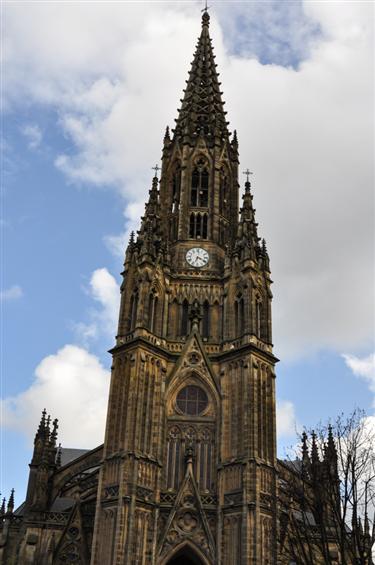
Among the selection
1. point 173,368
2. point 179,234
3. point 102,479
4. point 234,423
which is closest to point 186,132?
point 179,234

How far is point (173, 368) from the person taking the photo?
1690 inches

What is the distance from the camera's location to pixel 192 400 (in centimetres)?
4256

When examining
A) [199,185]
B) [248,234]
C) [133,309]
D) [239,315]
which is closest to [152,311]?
[133,309]

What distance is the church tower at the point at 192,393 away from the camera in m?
37.0

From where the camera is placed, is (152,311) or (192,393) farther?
(152,311)

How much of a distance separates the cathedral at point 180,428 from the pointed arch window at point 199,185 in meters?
0.25

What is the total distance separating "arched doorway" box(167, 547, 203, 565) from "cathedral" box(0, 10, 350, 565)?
0.26 ft

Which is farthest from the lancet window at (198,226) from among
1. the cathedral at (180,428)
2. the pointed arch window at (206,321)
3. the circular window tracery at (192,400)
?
the circular window tracery at (192,400)

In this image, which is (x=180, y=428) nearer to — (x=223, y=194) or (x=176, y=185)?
(x=223, y=194)

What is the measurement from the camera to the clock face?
48.2m

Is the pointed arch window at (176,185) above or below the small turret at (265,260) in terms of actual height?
above

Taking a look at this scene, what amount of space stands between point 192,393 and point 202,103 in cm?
2738

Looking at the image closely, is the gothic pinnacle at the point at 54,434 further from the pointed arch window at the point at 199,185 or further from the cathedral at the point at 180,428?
the pointed arch window at the point at 199,185

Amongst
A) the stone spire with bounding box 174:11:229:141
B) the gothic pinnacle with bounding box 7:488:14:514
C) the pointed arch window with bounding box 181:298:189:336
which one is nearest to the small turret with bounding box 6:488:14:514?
the gothic pinnacle with bounding box 7:488:14:514
